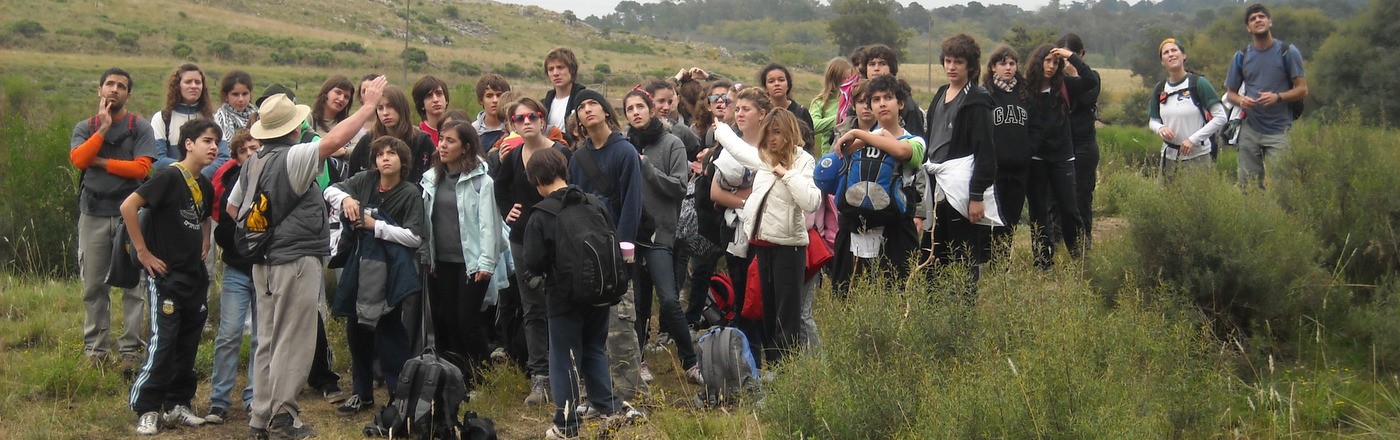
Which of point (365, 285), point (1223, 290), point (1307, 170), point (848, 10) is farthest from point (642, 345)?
point (848, 10)

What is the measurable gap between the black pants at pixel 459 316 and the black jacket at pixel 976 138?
2.87 meters

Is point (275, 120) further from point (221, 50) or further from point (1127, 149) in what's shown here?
point (221, 50)

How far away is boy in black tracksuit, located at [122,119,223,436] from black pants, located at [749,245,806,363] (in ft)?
9.88

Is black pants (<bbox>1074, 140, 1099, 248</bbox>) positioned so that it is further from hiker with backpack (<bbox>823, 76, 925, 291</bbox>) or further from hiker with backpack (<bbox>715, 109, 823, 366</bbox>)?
hiker with backpack (<bbox>715, 109, 823, 366</bbox>)

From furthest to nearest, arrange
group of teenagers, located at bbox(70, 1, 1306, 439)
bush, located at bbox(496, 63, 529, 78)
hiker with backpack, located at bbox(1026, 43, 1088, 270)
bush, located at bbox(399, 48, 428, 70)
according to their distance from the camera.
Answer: bush, located at bbox(496, 63, 529, 78) → bush, located at bbox(399, 48, 428, 70) → hiker with backpack, located at bbox(1026, 43, 1088, 270) → group of teenagers, located at bbox(70, 1, 1306, 439)

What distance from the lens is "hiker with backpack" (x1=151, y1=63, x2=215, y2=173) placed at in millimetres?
7664

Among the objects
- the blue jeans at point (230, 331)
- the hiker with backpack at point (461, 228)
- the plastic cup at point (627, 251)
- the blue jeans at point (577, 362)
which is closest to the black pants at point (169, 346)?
the blue jeans at point (230, 331)

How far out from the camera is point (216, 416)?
664 centimetres

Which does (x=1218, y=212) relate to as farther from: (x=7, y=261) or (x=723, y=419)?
(x=7, y=261)

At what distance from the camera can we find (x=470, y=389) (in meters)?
7.20

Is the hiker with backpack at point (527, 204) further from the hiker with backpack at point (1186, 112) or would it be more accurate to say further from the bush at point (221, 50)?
the bush at point (221, 50)

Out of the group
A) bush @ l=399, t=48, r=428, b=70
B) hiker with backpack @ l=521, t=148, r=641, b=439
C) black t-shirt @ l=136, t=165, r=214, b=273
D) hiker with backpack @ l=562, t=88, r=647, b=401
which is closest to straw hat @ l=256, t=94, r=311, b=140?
black t-shirt @ l=136, t=165, r=214, b=273

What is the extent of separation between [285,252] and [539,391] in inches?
67.2

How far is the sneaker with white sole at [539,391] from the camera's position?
687 cm
